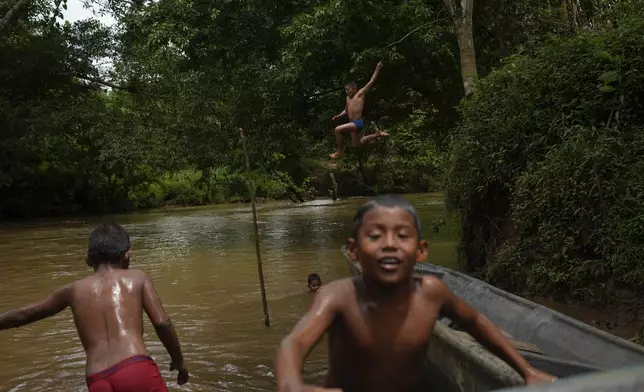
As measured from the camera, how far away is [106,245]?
11.1 feet

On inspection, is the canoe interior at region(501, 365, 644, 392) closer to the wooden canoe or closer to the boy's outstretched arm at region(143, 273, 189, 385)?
the wooden canoe

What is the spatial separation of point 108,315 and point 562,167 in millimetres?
5288

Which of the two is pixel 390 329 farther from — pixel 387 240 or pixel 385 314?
pixel 387 240

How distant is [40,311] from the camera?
10.9ft

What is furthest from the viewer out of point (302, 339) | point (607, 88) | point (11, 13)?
point (11, 13)

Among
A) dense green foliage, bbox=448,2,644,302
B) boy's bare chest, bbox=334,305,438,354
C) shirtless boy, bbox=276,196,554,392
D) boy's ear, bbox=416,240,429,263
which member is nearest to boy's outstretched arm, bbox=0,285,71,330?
shirtless boy, bbox=276,196,554,392

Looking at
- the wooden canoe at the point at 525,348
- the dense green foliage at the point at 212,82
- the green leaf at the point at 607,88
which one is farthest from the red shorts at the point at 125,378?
the dense green foliage at the point at 212,82

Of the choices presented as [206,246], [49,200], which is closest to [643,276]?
[206,246]

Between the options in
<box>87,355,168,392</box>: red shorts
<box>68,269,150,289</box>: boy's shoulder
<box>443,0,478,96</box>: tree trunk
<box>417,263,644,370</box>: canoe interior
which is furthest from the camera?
<box>443,0,478,96</box>: tree trunk

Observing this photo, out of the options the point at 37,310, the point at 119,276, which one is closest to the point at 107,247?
the point at 119,276

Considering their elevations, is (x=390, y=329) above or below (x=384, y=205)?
below

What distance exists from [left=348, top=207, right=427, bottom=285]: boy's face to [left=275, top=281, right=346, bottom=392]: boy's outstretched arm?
0.65 feet

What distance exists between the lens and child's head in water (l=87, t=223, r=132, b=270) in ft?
11.1

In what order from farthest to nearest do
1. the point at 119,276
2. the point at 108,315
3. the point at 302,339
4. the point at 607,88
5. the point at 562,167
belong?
the point at 562,167 < the point at 607,88 < the point at 119,276 < the point at 108,315 < the point at 302,339
